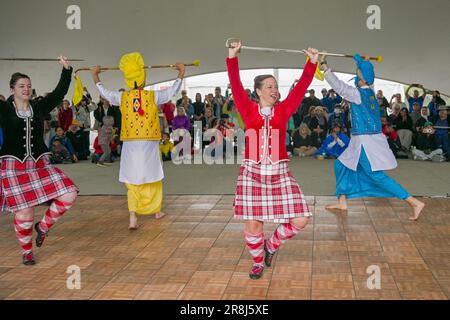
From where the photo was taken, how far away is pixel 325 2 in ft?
40.4

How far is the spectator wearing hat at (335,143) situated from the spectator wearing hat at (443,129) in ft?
5.90

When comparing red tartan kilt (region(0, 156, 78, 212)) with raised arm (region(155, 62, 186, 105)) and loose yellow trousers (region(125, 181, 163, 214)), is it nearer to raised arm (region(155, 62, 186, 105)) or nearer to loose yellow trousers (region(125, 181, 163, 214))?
loose yellow trousers (region(125, 181, 163, 214))

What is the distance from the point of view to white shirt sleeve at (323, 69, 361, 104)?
4293 millimetres

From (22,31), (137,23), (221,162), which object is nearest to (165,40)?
(137,23)

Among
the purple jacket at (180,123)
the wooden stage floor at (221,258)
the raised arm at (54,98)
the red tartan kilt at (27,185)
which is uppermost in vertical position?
the raised arm at (54,98)

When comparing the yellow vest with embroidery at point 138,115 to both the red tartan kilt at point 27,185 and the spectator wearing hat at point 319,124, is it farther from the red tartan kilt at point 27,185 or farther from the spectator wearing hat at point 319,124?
the spectator wearing hat at point 319,124

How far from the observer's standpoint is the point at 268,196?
3.30m

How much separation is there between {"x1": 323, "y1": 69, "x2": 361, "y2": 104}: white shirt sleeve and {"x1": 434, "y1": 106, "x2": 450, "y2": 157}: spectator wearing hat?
5.75 metres

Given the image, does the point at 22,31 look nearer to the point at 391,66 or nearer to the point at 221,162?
the point at 221,162

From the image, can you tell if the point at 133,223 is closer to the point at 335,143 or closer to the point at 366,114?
the point at 366,114

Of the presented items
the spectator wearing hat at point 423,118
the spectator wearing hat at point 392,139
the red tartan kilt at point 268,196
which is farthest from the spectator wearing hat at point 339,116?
the red tartan kilt at point 268,196

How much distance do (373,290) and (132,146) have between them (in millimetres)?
2516

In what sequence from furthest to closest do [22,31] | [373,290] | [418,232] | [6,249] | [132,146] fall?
[22,31]
[132,146]
[418,232]
[6,249]
[373,290]

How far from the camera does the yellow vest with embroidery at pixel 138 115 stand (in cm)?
471
